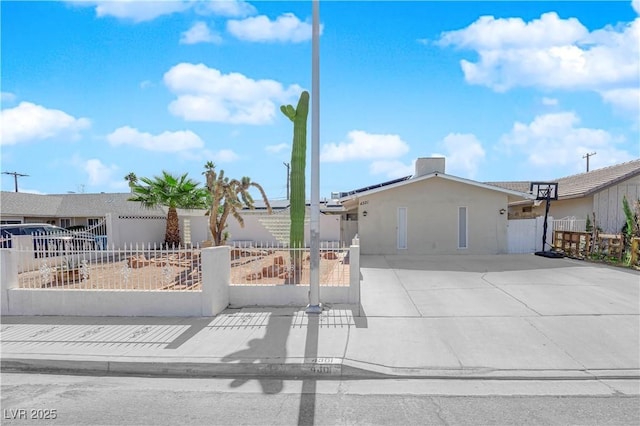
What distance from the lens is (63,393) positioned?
13.5 ft

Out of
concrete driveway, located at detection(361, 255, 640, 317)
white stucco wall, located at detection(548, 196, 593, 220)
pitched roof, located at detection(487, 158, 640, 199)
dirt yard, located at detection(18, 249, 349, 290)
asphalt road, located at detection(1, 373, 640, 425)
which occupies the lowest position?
asphalt road, located at detection(1, 373, 640, 425)

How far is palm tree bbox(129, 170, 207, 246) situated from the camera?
53.5 feet

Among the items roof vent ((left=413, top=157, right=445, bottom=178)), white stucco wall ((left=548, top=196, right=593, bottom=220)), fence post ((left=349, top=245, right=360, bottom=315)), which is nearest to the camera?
fence post ((left=349, top=245, right=360, bottom=315))

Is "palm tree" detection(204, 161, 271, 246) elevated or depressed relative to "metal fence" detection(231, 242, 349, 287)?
elevated

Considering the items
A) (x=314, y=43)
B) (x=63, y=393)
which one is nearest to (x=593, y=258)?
(x=314, y=43)

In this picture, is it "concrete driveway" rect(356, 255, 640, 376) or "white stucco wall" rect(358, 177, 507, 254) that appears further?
"white stucco wall" rect(358, 177, 507, 254)

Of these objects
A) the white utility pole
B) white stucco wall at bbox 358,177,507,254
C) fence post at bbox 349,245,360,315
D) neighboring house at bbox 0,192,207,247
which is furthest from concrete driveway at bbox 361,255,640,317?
neighboring house at bbox 0,192,207,247

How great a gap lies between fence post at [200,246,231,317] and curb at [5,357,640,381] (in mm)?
1924

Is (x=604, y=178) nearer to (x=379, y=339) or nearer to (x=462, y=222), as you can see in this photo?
(x=462, y=222)

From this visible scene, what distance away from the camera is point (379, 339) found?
5.53 m

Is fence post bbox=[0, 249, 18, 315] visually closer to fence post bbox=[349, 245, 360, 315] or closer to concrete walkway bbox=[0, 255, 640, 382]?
concrete walkway bbox=[0, 255, 640, 382]

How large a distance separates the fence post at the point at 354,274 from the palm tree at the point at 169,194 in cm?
1180

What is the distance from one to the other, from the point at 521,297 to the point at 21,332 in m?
9.70

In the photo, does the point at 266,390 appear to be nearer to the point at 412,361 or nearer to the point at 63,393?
the point at 412,361
